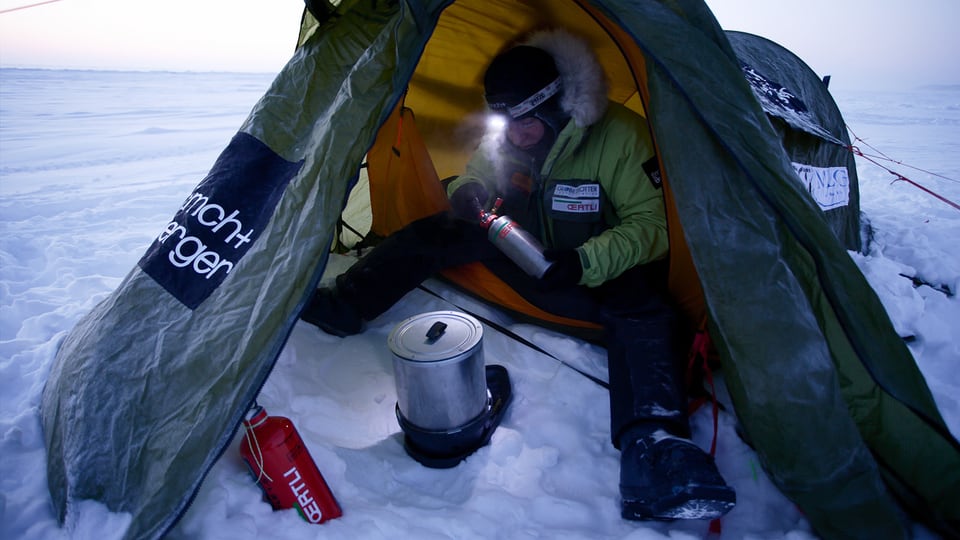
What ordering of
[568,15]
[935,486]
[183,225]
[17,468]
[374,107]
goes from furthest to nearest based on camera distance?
[568,15], [183,225], [17,468], [374,107], [935,486]

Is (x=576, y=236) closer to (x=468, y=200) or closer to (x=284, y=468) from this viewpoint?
(x=468, y=200)

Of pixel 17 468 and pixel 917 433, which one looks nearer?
pixel 917 433

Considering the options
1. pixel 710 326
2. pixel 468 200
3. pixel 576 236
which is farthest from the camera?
pixel 468 200

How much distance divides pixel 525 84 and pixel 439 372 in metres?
1.14

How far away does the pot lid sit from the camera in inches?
60.0

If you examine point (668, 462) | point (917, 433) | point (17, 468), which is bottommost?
point (17, 468)

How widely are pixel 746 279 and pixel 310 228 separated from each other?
3.84 feet

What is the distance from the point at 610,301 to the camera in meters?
1.94

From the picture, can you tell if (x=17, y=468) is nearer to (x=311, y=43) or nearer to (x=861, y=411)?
(x=311, y=43)

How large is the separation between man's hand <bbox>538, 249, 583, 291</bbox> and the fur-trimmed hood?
516 mm

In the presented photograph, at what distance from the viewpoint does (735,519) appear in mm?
1455

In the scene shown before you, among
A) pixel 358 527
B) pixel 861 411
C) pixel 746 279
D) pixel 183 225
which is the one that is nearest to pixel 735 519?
pixel 861 411

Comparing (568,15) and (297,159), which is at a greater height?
(568,15)

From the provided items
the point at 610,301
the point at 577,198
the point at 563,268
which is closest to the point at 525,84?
the point at 577,198
